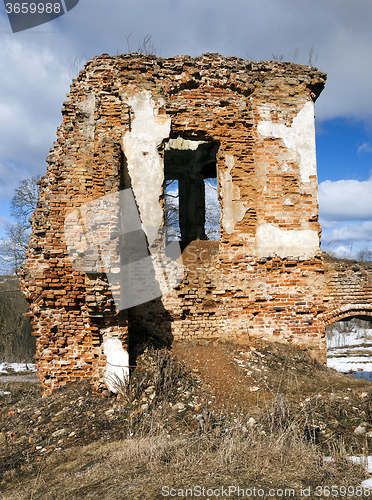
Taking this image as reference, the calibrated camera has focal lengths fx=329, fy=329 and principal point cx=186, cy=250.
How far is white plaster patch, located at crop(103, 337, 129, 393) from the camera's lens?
509cm

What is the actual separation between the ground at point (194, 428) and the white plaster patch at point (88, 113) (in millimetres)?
4221

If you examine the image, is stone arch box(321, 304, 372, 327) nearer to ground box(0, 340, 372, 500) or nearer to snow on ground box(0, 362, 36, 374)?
ground box(0, 340, 372, 500)

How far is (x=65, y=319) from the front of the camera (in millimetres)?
5805

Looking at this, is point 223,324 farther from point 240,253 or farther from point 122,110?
point 122,110

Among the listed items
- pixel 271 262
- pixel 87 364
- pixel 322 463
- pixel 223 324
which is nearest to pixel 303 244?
pixel 271 262

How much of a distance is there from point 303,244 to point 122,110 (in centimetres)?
448

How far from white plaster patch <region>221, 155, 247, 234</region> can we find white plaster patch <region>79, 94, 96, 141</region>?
2.71 metres
